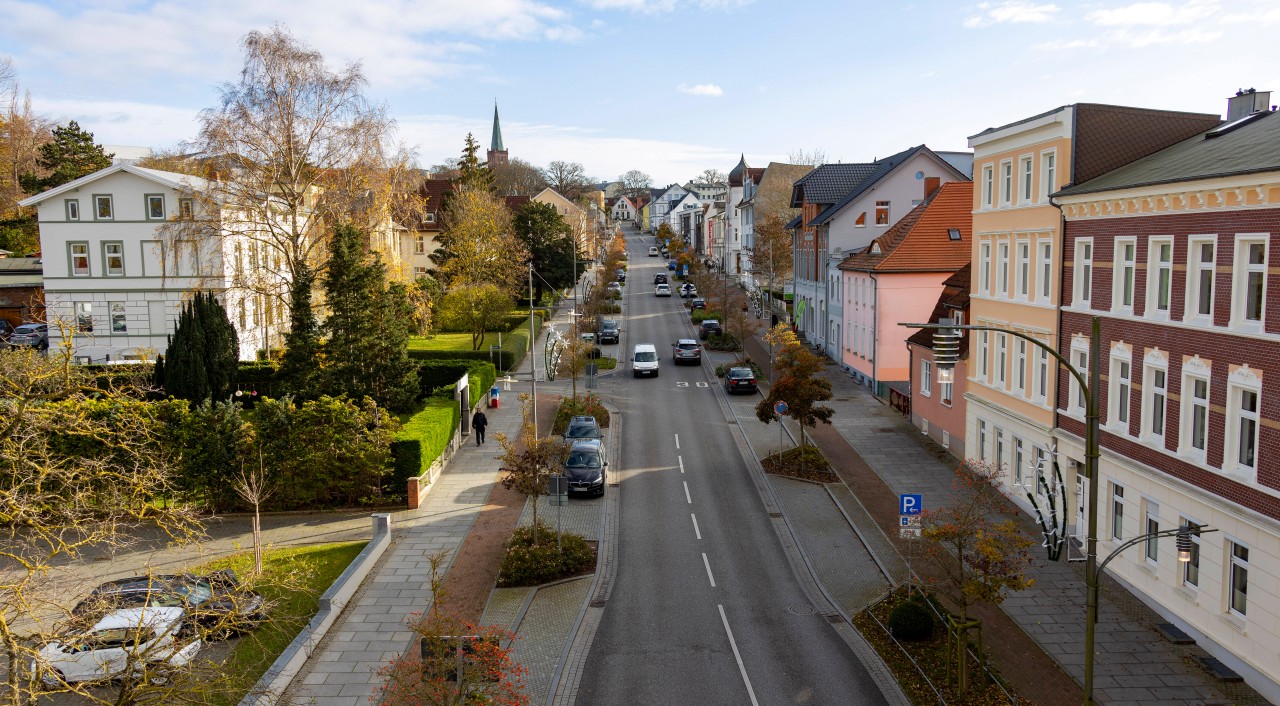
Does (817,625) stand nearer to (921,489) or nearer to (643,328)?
(921,489)

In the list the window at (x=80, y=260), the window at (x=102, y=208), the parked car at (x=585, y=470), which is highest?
the window at (x=102, y=208)

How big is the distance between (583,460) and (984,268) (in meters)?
14.8

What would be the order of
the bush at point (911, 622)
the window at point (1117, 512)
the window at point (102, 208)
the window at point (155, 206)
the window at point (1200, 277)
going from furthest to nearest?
the window at point (155, 206)
the window at point (102, 208)
the window at point (1117, 512)
the bush at point (911, 622)
the window at point (1200, 277)

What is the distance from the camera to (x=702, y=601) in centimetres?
2133

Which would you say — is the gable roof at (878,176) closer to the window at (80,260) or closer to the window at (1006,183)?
the window at (1006,183)

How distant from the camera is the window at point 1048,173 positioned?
2445 centimetres

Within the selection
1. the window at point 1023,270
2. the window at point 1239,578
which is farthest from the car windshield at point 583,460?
the window at point 1239,578

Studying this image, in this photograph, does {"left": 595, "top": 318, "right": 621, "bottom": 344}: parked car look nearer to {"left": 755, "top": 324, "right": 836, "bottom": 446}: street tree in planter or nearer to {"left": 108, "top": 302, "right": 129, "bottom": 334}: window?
{"left": 108, "top": 302, "right": 129, "bottom": 334}: window

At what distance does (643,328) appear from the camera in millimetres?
69875

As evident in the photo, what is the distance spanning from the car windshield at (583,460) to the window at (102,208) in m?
31.5

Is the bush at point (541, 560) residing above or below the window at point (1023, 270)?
below

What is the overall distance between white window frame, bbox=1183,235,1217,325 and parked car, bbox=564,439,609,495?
17632 mm

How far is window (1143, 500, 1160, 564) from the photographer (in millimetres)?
19703

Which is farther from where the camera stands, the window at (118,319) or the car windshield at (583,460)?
the window at (118,319)
